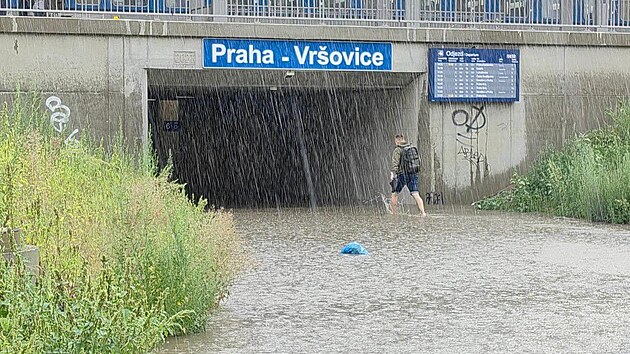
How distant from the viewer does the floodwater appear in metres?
8.27

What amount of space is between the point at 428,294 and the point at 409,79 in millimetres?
12592

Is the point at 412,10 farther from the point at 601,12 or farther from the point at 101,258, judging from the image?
the point at 101,258

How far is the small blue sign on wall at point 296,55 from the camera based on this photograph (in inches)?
818

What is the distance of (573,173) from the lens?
20156 millimetres

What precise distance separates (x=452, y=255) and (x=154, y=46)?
29.2 ft

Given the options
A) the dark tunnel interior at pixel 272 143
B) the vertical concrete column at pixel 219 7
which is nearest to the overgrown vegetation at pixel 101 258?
the vertical concrete column at pixel 219 7

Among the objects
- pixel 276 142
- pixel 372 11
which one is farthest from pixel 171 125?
pixel 372 11

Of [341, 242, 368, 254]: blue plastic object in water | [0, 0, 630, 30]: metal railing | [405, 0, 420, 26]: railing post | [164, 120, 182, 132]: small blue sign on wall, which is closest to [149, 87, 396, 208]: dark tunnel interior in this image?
[164, 120, 182, 132]: small blue sign on wall

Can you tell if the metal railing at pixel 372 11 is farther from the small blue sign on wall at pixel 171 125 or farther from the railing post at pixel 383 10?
the small blue sign on wall at pixel 171 125

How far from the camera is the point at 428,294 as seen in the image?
10422 millimetres

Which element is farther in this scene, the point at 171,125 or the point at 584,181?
the point at 171,125

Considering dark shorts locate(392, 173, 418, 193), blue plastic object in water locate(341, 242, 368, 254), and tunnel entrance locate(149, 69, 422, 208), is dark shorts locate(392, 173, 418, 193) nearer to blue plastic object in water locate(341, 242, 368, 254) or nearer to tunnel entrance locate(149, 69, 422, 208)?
tunnel entrance locate(149, 69, 422, 208)

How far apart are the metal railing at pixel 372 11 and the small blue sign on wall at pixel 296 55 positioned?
0.52m

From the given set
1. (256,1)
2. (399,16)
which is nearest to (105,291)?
(256,1)
